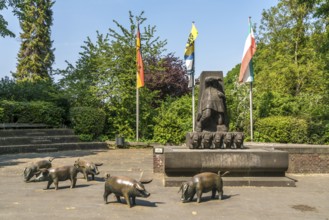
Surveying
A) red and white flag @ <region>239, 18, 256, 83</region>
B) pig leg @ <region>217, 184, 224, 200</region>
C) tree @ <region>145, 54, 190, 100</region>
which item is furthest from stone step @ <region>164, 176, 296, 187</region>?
tree @ <region>145, 54, 190, 100</region>

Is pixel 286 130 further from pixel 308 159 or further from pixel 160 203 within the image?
pixel 160 203

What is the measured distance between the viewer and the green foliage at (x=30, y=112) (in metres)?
17.5

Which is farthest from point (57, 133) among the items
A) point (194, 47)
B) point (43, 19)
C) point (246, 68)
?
point (43, 19)

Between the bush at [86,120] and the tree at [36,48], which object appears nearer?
the bush at [86,120]

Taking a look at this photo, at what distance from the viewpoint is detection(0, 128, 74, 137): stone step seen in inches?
641

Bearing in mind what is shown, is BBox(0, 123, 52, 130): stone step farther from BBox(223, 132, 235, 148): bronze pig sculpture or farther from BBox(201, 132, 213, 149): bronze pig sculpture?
BBox(223, 132, 235, 148): bronze pig sculpture

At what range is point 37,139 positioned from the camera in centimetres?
1645

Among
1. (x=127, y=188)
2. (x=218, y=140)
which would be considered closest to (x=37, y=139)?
(x=218, y=140)

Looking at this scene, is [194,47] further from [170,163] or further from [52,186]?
[52,186]

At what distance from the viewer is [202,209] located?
5.63m

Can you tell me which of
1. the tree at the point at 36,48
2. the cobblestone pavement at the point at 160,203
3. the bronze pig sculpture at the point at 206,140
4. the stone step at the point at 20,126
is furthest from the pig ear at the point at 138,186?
the tree at the point at 36,48

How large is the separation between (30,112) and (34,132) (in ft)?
4.83

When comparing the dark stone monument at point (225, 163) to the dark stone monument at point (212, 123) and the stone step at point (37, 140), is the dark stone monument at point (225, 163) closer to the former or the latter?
the dark stone monument at point (212, 123)

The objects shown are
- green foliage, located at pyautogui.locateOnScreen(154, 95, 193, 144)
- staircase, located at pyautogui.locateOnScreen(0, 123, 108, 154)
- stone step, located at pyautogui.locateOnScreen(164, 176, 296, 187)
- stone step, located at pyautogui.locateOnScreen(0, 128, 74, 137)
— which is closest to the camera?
stone step, located at pyautogui.locateOnScreen(164, 176, 296, 187)
